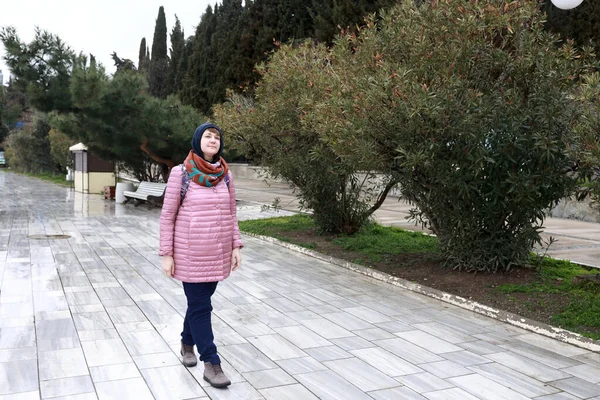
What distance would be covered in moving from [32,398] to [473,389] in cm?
285

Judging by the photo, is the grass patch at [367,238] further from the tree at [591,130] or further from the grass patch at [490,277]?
the tree at [591,130]

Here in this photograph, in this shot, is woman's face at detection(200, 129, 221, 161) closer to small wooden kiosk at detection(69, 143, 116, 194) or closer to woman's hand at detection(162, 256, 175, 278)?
woman's hand at detection(162, 256, 175, 278)

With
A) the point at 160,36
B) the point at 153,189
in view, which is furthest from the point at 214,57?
the point at 153,189

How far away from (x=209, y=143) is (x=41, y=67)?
44.4ft

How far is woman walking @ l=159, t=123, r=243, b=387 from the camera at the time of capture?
3.92m

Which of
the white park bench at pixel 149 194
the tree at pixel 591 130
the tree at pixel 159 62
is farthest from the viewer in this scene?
the tree at pixel 159 62

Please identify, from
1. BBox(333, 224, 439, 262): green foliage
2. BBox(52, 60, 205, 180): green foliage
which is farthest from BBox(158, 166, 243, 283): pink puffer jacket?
BBox(52, 60, 205, 180): green foliage

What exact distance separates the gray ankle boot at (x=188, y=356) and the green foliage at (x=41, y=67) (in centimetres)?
1316

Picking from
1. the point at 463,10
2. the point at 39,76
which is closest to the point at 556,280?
the point at 463,10

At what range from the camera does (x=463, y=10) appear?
636 cm

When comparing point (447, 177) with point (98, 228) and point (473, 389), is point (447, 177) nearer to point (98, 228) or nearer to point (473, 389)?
point (473, 389)

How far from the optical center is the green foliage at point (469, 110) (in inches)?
243

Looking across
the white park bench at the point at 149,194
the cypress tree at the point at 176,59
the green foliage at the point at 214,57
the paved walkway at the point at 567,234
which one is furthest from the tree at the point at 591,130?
the cypress tree at the point at 176,59

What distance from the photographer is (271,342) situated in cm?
493
